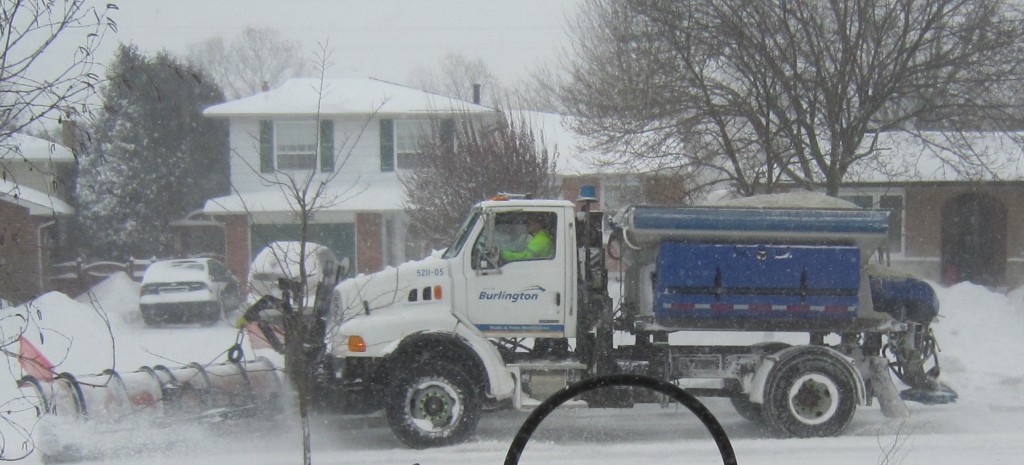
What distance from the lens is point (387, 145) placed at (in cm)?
2714

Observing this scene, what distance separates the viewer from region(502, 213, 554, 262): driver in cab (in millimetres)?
9938

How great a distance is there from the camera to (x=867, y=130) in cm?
1691

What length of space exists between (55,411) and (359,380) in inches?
113

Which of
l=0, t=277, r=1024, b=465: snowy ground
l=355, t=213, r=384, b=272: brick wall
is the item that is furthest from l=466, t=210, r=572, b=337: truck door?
l=355, t=213, r=384, b=272: brick wall

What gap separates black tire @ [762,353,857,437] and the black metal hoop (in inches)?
323

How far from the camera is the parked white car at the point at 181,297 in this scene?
22656 mm

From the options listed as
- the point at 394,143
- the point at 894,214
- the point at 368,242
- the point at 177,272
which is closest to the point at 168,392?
the point at 177,272

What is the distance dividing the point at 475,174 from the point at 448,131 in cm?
312

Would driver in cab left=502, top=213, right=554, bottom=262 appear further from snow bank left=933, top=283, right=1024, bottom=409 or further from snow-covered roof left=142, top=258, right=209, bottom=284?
snow-covered roof left=142, top=258, right=209, bottom=284

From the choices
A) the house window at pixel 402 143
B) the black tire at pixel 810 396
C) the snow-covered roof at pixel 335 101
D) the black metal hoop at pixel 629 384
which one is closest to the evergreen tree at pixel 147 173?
the snow-covered roof at pixel 335 101

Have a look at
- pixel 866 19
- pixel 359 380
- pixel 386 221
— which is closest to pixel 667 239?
pixel 359 380

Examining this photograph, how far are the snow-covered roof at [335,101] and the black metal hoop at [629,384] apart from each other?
22355mm

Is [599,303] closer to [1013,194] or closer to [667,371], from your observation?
[667,371]

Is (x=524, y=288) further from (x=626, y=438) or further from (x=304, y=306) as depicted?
(x=304, y=306)
